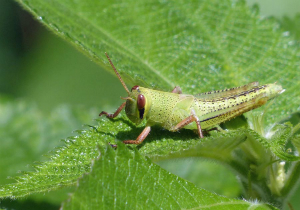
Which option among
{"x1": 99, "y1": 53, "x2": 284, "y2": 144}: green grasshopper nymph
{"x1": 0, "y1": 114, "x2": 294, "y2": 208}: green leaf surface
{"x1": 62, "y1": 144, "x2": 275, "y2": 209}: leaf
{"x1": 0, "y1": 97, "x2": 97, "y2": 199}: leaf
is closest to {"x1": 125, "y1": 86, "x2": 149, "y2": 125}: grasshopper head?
{"x1": 99, "y1": 53, "x2": 284, "y2": 144}: green grasshopper nymph

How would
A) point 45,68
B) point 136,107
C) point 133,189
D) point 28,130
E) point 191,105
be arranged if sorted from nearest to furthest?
point 133,189, point 136,107, point 191,105, point 28,130, point 45,68

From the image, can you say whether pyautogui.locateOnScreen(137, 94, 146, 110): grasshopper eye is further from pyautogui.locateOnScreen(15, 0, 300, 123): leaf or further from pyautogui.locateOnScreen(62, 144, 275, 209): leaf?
pyautogui.locateOnScreen(62, 144, 275, 209): leaf

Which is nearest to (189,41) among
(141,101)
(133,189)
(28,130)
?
(141,101)

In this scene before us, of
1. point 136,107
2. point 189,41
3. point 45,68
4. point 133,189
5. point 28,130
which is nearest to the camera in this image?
point 133,189

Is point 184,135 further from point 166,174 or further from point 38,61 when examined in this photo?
point 38,61

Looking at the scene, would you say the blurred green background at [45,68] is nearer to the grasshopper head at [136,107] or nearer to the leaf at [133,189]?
the grasshopper head at [136,107]

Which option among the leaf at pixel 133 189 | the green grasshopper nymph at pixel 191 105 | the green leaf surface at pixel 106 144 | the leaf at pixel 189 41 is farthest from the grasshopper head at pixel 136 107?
the leaf at pixel 133 189

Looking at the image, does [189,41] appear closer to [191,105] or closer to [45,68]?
[191,105]
